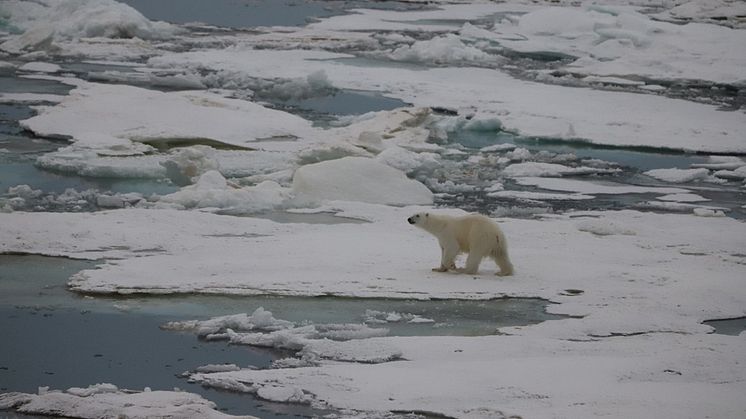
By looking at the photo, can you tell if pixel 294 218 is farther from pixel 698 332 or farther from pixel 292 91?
pixel 292 91

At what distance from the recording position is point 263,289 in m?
6.70

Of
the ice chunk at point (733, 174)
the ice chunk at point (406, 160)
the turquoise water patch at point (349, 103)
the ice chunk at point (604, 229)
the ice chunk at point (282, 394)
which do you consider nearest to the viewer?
the ice chunk at point (282, 394)

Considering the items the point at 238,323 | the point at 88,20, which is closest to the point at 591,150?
the point at 238,323

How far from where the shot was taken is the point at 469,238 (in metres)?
7.04

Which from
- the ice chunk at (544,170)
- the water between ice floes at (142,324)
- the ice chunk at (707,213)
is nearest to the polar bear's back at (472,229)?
the water between ice floes at (142,324)

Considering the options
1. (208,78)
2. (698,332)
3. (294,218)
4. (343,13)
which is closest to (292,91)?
(208,78)

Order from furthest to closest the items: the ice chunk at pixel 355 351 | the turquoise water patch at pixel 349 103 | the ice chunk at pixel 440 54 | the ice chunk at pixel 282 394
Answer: the ice chunk at pixel 440 54, the turquoise water patch at pixel 349 103, the ice chunk at pixel 355 351, the ice chunk at pixel 282 394

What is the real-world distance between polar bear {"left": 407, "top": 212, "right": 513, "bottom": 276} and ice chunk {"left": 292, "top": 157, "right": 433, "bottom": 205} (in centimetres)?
234

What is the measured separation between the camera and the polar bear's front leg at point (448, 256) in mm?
7070

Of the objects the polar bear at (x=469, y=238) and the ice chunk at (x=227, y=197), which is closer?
the polar bear at (x=469, y=238)

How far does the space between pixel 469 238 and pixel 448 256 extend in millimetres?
185

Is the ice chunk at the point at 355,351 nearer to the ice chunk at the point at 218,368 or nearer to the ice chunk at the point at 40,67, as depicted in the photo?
the ice chunk at the point at 218,368

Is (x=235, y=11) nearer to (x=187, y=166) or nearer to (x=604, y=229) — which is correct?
(x=187, y=166)

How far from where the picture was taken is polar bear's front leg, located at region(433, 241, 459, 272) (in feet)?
23.2
